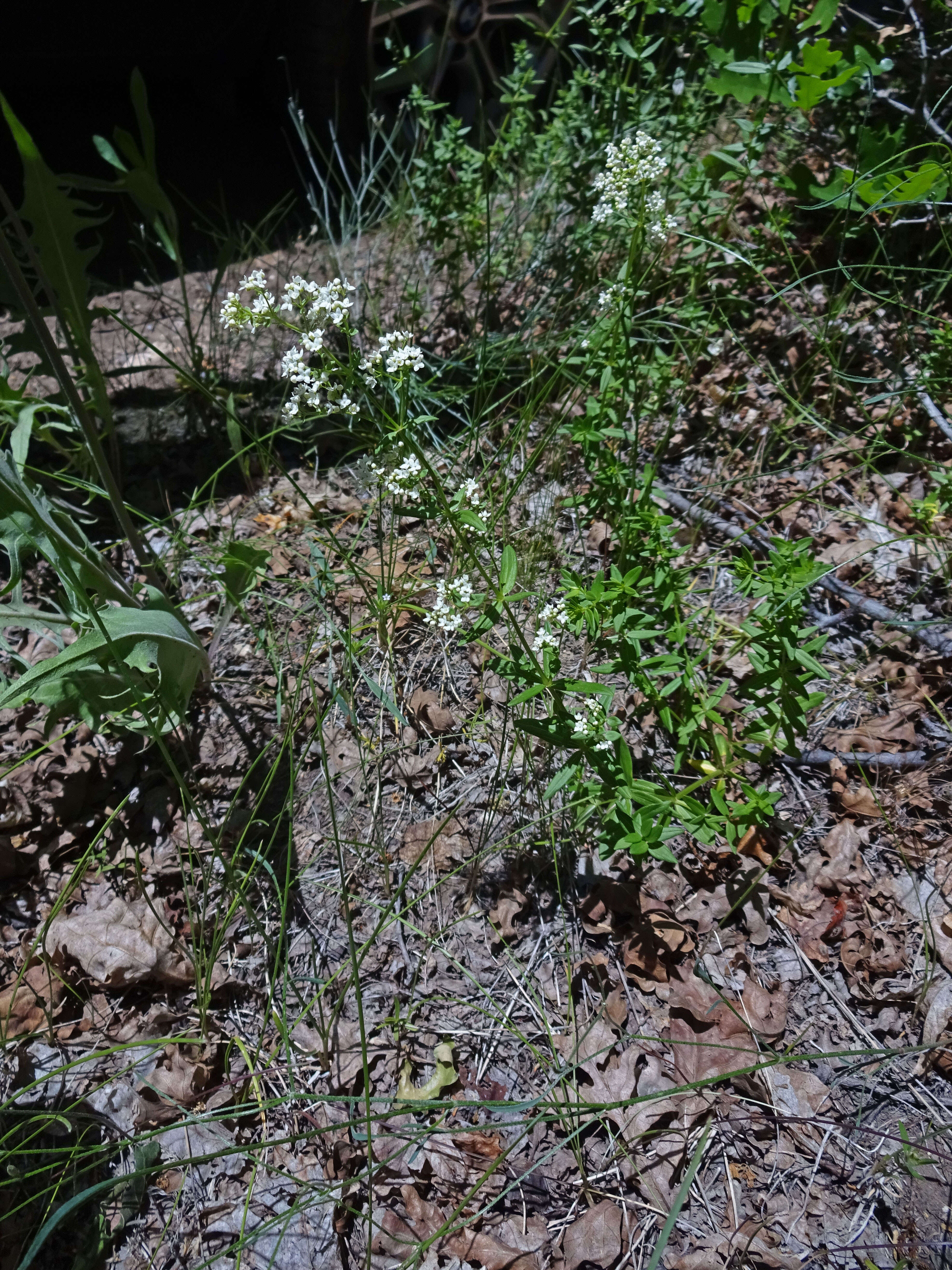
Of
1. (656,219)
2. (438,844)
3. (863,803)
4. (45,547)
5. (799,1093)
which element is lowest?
(799,1093)

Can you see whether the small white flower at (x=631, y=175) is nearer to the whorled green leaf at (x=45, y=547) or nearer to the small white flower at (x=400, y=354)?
the small white flower at (x=400, y=354)

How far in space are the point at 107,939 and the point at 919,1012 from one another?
6.45 feet

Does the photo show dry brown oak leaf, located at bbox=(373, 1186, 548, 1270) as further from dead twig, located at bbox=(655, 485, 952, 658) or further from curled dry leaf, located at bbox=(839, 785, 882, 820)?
dead twig, located at bbox=(655, 485, 952, 658)

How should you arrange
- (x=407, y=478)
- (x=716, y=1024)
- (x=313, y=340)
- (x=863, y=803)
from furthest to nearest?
(x=863, y=803) < (x=716, y=1024) < (x=407, y=478) < (x=313, y=340)

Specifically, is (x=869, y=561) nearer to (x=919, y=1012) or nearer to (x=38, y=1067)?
(x=919, y=1012)

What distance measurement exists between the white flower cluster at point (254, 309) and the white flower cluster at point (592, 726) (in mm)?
1063

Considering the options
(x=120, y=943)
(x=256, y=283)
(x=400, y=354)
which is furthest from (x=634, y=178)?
(x=120, y=943)

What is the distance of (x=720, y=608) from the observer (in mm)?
2434

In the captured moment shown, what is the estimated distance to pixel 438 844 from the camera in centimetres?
Result: 212

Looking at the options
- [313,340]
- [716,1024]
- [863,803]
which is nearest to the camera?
[313,340]

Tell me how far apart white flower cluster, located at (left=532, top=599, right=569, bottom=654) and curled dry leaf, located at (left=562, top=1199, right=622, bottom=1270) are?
1186mm

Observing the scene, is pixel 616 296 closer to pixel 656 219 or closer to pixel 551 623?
pixel 656 219

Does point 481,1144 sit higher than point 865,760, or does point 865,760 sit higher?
point 865,760

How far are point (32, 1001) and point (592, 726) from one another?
155cm
